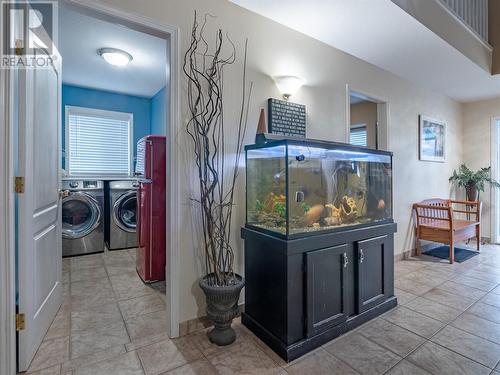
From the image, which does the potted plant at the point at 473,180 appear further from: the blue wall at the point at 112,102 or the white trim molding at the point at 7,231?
the white trim molding at the point at 7,231

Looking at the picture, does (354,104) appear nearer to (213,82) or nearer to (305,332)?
(213,82)

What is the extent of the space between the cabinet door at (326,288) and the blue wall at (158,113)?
3354 millimetres

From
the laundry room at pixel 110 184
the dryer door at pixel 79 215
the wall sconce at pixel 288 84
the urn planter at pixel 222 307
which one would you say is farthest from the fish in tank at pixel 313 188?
the dryer door at pixel 79 215

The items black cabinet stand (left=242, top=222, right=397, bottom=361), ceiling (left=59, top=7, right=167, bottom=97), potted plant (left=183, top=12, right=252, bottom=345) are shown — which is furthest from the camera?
ceiling (left=59, top=7, right=167, bottom=97)

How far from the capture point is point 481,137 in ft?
15.9

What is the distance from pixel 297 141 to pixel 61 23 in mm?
2586

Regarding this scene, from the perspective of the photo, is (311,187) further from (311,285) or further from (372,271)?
(372,271)

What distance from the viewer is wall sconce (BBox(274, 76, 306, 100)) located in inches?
96.8

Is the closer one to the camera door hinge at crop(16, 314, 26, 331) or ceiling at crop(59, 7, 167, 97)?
Answer: door hinge at crop(16, 314, 26, 331)

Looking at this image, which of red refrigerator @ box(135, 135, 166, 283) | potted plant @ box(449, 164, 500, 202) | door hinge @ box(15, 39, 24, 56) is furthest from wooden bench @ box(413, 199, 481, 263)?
door hinge @ box(15, 39, 24, 56)

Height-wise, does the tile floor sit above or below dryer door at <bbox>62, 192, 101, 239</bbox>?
below

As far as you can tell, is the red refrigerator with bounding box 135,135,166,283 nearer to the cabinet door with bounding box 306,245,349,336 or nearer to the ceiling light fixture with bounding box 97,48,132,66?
the ceiling light fixture with bounding box 97,48,132,66

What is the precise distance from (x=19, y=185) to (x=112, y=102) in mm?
3668

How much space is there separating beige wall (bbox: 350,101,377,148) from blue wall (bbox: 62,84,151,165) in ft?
12.3
